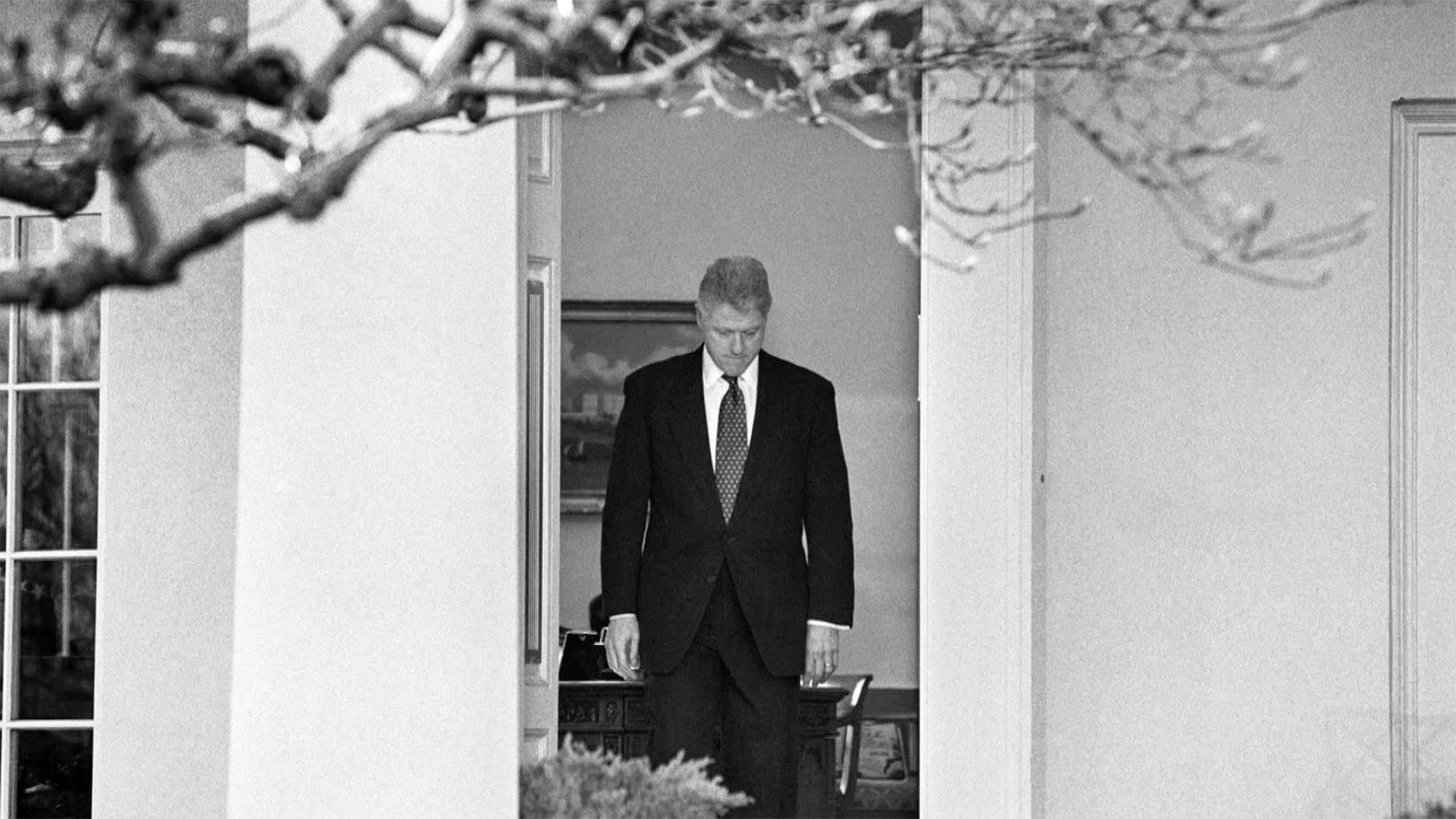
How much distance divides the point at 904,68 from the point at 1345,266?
2.63m

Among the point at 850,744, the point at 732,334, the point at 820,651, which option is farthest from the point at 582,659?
the point at 732,334

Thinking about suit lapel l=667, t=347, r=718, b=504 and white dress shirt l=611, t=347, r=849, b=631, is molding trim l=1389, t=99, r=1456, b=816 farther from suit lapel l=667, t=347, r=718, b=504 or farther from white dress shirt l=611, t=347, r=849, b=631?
suit lapel l=667, t=347, r=718, b=504

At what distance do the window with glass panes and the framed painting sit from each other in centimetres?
380

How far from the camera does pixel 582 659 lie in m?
8.52

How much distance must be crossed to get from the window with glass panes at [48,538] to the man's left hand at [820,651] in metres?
2.22

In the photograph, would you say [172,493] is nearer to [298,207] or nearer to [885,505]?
[298,207]

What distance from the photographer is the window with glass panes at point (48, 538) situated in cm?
699

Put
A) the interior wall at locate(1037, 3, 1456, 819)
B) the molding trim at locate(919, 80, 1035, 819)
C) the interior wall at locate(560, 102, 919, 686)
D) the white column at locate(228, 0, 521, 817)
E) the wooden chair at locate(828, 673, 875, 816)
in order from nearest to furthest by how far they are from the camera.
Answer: the white column at locate(228, 0, 521, 817)
the molding trim at locate(919, 80, 1035, 819)
the interior wall at locate(1037, 3, 1456, 819)
the wooden chair at locate(828, 673, 875, 816)
the interior wall at locate(560, 102, 919, 686)

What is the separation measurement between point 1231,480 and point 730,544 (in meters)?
1.50

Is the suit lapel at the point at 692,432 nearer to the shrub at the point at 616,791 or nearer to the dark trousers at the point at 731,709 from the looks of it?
the dark trousers at the point at 731,709

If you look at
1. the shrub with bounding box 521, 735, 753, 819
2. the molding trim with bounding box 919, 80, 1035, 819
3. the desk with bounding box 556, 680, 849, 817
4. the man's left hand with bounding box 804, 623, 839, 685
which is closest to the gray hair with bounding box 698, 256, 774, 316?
the molding trim with bounding box 919, 80, 1035, 819

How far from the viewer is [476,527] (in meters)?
5.20

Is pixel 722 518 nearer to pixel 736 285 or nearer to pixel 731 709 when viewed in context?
pixel 731 709

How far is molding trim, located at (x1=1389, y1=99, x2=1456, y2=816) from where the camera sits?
639 centimetres
